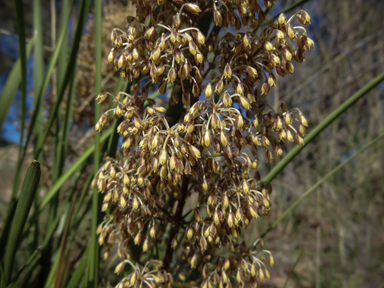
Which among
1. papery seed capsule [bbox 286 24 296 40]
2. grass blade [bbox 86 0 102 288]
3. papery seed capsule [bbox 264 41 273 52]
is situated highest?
papery seed capsule [bbox 286 24 296 40]

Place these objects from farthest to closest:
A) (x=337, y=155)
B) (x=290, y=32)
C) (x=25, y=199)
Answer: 1. (x=337, y=155)
2. (x=290, y=32)
3. (x=25, y=199)

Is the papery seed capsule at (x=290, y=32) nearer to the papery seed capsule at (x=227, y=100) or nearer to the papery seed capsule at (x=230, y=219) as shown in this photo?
the papery seed capsule at (x=227, y=100)

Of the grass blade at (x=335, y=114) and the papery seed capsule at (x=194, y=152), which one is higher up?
the grass blade at (x=335, y=114)

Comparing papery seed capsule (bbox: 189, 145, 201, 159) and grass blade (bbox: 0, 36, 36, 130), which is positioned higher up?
grass blade (bbox: 0, 36, 36, 130)


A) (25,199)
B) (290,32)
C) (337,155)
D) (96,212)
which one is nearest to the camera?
(25,199)

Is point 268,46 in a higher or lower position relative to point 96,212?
higher

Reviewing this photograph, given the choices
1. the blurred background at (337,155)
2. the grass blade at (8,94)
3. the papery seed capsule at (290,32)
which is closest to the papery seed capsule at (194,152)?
the papery seed capsule at (290,32)

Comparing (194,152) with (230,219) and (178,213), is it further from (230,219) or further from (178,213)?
(178,213)

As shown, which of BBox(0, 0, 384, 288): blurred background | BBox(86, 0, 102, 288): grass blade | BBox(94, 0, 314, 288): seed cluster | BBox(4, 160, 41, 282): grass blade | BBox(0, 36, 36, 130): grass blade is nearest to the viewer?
BBox(4, 160, 41, 282): grass blade

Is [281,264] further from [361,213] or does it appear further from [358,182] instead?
[358,182]

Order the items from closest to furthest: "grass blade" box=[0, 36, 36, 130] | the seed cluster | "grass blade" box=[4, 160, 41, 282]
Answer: "grass blade" box=[4, 160, 41, 282]
the seed cluster
"grass blade" box=[0, 36, 36, 130]

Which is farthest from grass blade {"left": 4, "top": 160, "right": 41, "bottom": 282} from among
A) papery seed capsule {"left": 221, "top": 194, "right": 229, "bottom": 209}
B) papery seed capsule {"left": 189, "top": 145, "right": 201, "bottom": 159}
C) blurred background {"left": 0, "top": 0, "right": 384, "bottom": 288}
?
blurred background {"left": 0, "top": 0, "right": 384, "bottom": 288}

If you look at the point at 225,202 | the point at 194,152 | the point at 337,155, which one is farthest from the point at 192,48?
the point at 337,155

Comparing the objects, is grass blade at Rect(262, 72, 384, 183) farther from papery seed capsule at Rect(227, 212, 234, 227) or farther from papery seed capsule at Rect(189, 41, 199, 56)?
papery seed capsule at Rect(189, 41, 199, 56)
